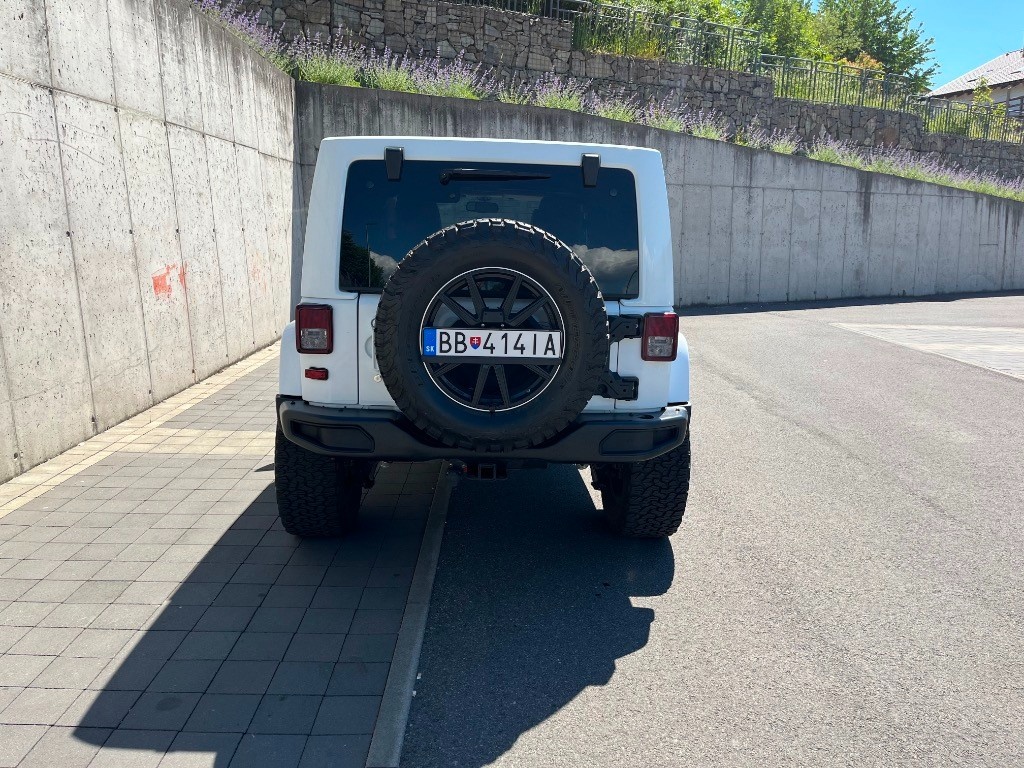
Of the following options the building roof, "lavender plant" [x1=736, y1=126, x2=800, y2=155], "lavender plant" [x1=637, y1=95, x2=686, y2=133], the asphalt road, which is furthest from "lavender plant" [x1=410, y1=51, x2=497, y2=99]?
the building roof

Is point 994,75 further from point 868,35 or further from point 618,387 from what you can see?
point 618,387

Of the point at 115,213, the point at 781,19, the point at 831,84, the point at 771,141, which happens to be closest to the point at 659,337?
the point at 115,213

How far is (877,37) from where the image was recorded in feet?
176

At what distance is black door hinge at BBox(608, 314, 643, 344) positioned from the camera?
394 centimetres

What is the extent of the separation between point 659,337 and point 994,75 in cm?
6457

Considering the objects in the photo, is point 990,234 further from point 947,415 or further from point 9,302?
point 9,302

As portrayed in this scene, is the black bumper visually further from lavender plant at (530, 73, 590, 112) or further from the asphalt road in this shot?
lavender plant at (530, 73, 590, 112)

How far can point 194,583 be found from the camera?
13.5 feet

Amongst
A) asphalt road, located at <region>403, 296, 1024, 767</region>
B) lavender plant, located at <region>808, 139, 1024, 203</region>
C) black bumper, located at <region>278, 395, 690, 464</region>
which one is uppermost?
lavender plant, located at <region>808, 139, 1024, 203</region>

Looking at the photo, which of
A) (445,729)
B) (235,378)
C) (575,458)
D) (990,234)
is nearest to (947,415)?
(575,458)

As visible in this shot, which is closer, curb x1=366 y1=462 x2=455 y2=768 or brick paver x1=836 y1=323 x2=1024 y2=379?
curb x1=366 y1=462 x2=455 y2=768

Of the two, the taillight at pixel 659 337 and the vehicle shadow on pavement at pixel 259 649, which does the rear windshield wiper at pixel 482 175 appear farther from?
the vehicle shadow on pavement at pixel 259 649

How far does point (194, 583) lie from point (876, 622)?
3339 millimetres

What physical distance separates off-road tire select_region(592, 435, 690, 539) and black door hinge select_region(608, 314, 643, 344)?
0.69m
